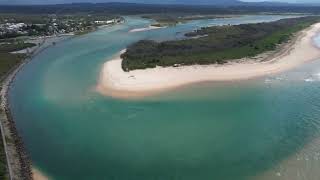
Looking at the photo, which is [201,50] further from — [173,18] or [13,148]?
[173,18]

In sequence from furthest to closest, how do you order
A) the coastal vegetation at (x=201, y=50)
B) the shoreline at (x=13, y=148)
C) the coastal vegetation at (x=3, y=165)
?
the coastal vegetation at (x=201, y=50), the shoreline at (x=13, y=148), the coastal vegetation at (x=3, y=165)

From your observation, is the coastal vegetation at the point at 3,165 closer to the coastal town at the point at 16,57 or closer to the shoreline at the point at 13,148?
the coastal town at the point at 16,57

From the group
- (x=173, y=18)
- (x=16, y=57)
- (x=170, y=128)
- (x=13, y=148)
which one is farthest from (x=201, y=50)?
(x=173, y=18)

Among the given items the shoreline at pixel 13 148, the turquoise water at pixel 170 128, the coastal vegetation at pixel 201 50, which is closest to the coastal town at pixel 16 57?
the shoreline at pixel 13 148

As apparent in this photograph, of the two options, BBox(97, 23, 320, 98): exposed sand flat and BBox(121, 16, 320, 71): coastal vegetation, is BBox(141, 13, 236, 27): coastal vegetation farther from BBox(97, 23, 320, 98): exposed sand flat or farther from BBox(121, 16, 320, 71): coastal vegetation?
BBox(97, 23, 320, 98): exposed sand flat

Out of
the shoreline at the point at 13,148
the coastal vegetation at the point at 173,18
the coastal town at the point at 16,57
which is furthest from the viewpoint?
the coastal vegetation at the point at 173,18

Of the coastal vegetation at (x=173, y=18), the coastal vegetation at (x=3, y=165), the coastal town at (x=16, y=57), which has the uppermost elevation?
the coastal vegetation at (x=3, y=165)

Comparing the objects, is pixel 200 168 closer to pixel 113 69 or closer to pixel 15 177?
pixel 15 177
